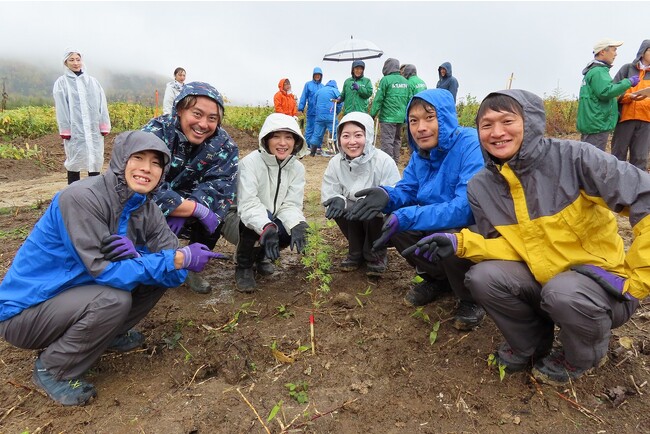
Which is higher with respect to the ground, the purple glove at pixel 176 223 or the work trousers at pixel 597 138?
the work trousers at pixel 597 138

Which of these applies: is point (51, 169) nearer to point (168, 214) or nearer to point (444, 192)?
point (168, 214)

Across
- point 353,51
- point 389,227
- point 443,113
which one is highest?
point 353,51

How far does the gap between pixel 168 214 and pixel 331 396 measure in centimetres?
173

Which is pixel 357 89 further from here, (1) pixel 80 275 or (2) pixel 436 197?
(1) pixel 80 275

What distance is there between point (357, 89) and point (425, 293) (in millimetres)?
7553

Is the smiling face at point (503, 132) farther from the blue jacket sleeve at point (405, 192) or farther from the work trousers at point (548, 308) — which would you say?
the blue jacket sleeve at point (405, 192)

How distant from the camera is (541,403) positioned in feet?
6.95

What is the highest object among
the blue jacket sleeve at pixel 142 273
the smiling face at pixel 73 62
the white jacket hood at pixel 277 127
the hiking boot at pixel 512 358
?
the smiling face at pixel 73 62

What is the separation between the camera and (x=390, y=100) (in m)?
8.52

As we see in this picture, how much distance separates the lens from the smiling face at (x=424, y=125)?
283 cm

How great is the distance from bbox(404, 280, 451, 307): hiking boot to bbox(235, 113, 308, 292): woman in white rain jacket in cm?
93

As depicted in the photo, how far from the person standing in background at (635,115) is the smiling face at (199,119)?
16.5ft

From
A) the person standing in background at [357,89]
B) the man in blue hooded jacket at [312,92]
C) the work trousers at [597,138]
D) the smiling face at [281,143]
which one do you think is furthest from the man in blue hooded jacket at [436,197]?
the man in blue hooded jacket at [312,92]

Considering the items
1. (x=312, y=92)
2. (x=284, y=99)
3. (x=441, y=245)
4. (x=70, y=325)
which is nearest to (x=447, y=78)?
(x=312, y=92)
